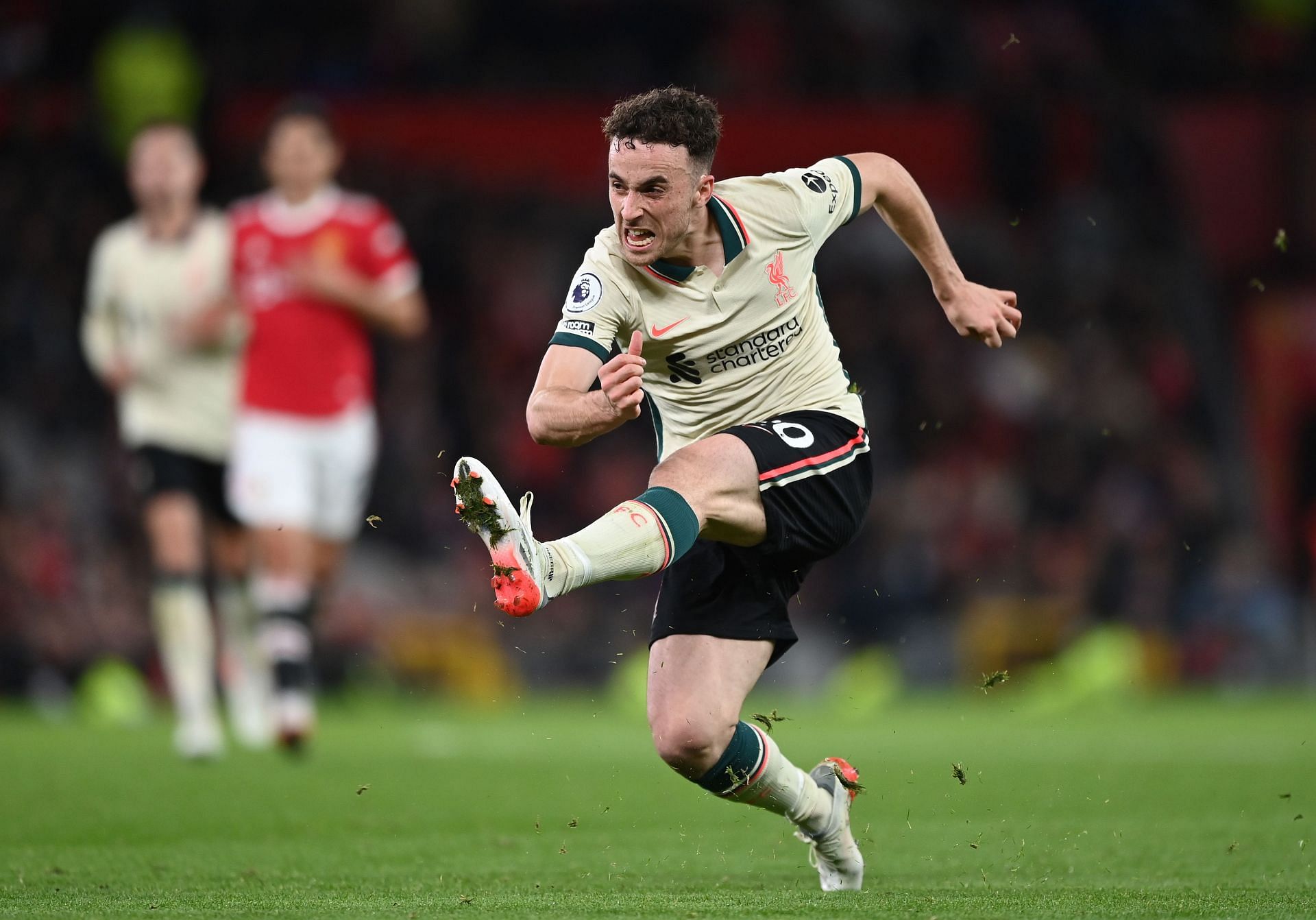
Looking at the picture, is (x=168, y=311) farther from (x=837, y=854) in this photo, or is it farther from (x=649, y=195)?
(x=837, y=854)

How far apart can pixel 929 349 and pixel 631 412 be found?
11.3 m

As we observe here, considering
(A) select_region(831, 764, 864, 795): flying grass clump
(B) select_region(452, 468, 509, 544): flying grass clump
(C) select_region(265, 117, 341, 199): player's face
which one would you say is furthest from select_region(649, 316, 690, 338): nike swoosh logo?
(C) select_region(265, 117, 341, 199): player's face

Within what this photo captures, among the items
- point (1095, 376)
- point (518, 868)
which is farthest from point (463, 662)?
point (518, 868)

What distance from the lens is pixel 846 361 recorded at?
600 inches

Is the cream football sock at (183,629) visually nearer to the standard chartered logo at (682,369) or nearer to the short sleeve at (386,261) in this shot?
the short sleeve at (386,261)

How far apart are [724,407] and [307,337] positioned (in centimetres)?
422

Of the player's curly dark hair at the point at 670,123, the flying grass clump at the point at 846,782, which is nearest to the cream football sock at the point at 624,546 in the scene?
the player's curly dark hair at the point at 670,123

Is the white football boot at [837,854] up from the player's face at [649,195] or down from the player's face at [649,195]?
down

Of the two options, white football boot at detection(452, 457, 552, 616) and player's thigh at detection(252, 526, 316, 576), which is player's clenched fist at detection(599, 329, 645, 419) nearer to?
white football boot at detection(452, 457, 552, 616)

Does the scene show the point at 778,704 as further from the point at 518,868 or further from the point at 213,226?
the point at 518,868

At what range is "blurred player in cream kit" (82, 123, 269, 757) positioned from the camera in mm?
8555

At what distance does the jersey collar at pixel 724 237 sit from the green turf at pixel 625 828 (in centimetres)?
157

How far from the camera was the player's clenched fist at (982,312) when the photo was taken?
4984 millimetres

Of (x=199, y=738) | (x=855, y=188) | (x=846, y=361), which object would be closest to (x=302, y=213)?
(x=199, y=738)
